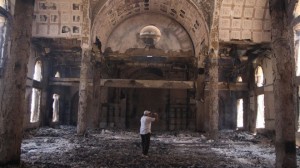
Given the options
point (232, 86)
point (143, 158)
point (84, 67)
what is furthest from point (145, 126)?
point (232, 86)

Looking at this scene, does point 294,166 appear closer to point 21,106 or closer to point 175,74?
point 21,106

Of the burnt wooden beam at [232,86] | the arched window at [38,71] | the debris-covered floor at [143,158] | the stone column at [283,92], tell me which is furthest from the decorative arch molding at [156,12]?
the stone column at [283,92]

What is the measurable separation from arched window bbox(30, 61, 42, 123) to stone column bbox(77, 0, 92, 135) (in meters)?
4.87

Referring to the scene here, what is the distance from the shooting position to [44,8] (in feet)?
50.3

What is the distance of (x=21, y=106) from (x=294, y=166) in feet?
20.4

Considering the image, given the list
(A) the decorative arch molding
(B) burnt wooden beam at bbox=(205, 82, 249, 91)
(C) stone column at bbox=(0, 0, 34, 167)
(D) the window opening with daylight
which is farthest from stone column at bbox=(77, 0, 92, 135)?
(D) the window opening with daylight

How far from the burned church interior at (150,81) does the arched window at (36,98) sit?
63 mm

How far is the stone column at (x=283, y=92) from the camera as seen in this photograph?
6145 millimetres

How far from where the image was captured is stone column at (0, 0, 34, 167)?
21.0ft

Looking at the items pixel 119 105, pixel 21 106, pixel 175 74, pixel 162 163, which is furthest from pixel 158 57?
pixel 21 106

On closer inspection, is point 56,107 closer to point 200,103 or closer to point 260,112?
point 200,103

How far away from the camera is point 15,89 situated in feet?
21.3

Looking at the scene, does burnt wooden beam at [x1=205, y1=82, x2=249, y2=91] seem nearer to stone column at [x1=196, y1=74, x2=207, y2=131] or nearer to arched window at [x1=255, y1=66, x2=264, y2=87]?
arched window at [x1=255, y1=66, x2=264, y2=87]

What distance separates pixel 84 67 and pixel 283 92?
10.3 metres
